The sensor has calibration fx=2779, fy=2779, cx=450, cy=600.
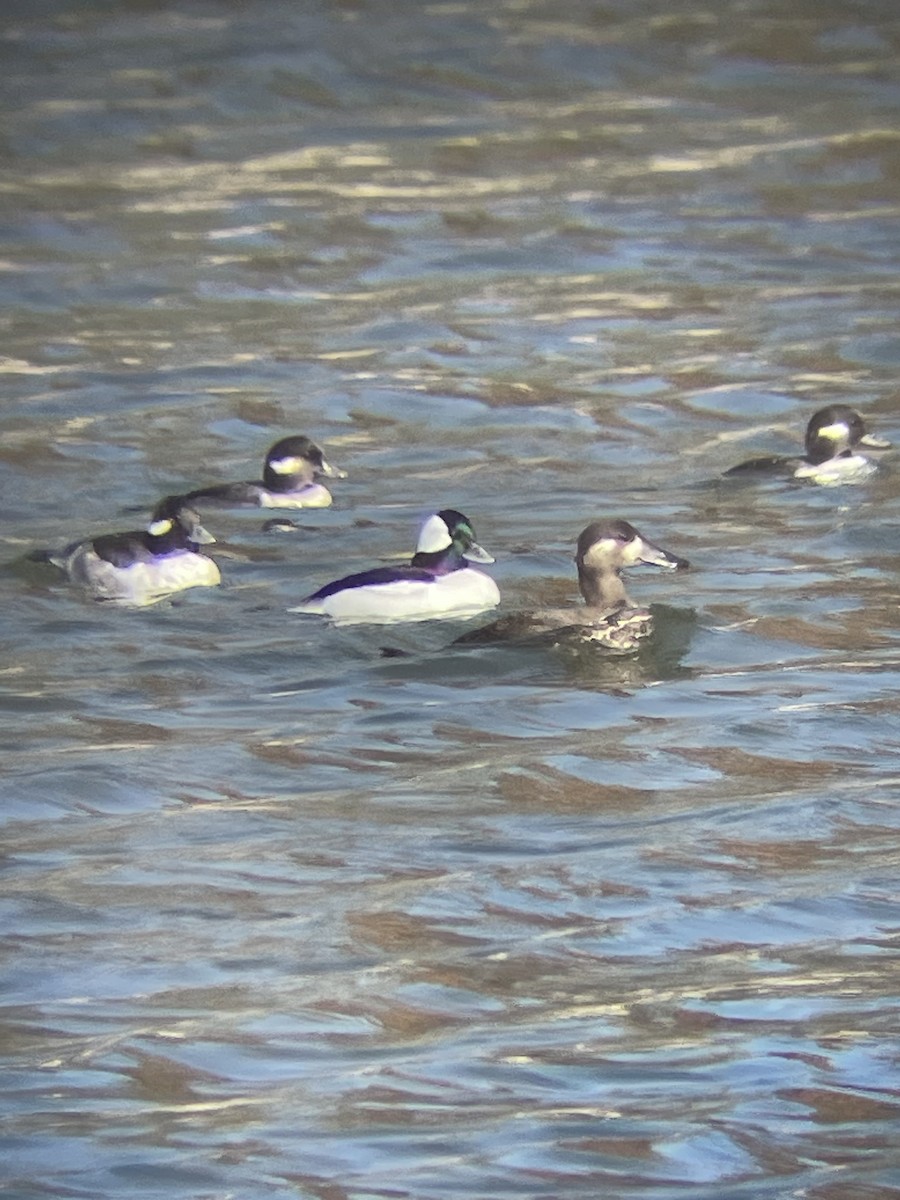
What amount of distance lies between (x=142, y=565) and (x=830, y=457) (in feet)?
11.6

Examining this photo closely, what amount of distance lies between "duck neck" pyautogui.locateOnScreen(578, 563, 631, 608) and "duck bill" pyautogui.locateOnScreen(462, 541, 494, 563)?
0.62 meters

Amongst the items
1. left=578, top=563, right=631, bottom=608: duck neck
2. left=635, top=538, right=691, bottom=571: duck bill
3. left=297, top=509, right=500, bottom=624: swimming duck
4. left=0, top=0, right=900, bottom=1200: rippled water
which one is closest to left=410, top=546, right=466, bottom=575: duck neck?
left=297, top=509, right=500, bottom=624: swimming duck

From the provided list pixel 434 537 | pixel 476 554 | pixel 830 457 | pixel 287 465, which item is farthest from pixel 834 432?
pixel 434 537

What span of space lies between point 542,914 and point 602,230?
41.0ft

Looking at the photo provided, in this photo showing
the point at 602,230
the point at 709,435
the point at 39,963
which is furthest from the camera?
the point at 602,230

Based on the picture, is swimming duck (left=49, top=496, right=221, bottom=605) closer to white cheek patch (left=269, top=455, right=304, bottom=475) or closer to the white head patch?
white cheek patch (left=269, top=455, right=304, bottom=475)

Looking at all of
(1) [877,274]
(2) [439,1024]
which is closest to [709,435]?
(1) [877,274]

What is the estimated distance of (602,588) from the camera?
10227mm

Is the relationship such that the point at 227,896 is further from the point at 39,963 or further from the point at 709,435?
the point at 709,435

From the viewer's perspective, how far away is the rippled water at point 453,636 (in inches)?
221

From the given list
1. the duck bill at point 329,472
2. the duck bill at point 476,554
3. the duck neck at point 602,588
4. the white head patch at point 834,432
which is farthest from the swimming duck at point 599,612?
the duck bill at point 329,472

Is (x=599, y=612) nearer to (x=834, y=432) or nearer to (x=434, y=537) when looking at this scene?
(x=434, y=537)

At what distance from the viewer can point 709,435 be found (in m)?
14.3

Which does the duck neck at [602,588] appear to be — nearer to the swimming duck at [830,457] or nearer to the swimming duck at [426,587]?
the swimming duck at [426,587]
